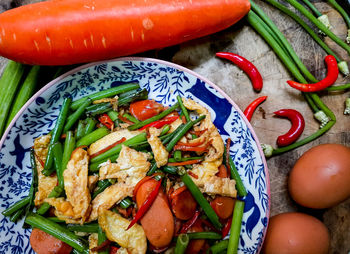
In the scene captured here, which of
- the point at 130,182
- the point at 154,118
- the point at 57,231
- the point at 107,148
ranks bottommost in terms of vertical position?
the point at 57,231

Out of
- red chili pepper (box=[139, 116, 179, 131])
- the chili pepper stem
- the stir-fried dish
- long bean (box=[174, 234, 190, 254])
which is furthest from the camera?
the chili pepper stem

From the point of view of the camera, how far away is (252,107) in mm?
2143

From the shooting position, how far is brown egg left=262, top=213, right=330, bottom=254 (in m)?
1.86

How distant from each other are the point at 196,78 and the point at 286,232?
120cm

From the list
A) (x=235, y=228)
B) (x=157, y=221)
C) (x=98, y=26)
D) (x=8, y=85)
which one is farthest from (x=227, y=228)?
(x=8, y=85)

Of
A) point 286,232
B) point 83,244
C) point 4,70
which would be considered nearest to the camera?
point 83,244

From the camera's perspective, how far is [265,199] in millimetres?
1876

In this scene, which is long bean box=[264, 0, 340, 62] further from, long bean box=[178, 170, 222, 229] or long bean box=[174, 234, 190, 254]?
long bean box=[174, 234, 190, 254]

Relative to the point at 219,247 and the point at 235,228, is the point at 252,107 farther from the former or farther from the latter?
the point at 219,247

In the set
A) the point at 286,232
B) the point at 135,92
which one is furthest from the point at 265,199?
the point at 135,92

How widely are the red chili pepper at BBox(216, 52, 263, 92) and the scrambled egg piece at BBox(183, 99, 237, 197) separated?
0.49m

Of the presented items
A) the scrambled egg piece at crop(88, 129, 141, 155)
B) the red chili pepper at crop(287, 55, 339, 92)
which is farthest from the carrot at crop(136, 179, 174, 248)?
the red chili pepper at crop(287, 55, 339, 92)

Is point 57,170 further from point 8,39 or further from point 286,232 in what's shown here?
point 286,232

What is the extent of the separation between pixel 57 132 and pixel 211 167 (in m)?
1.05
